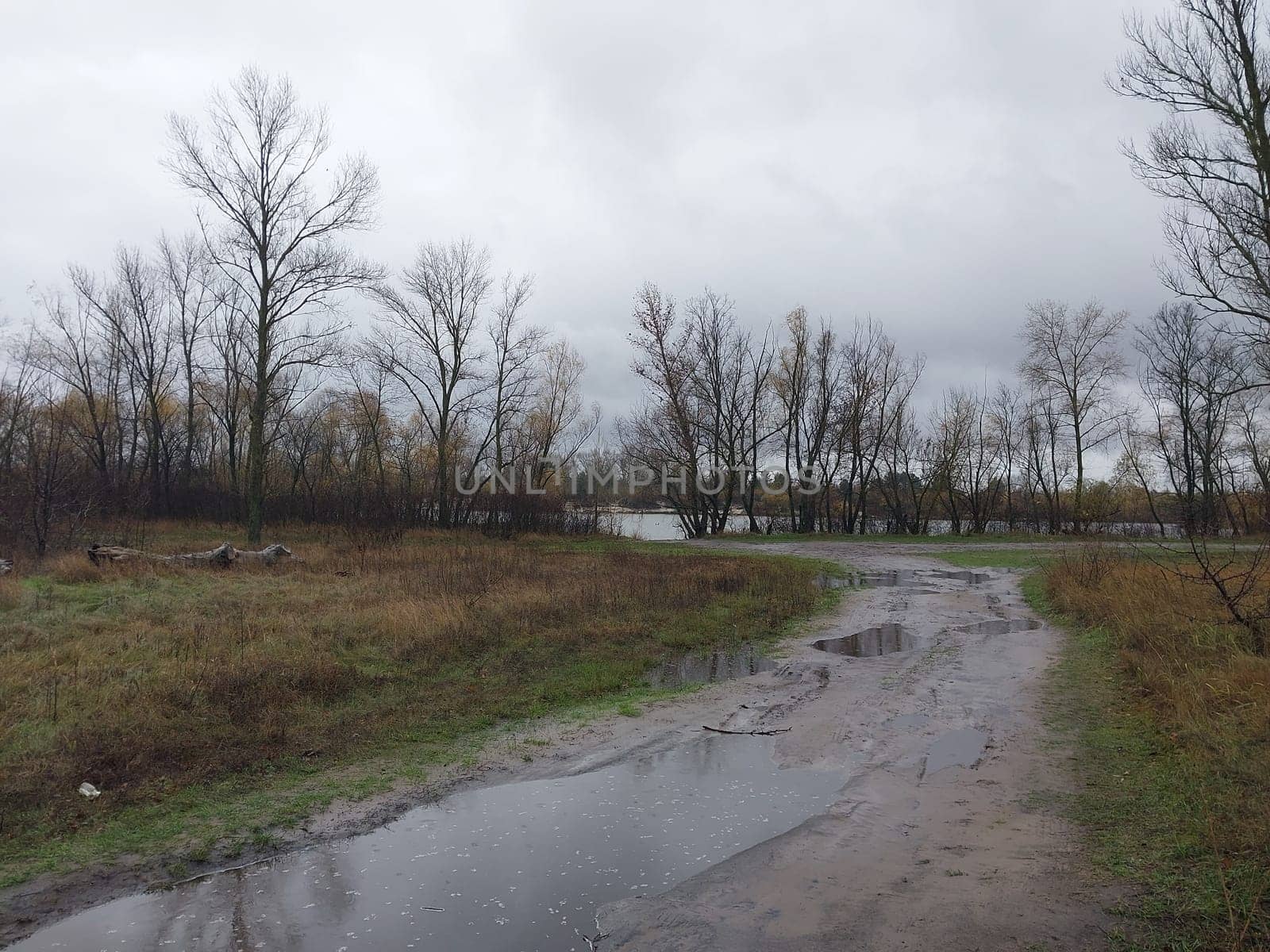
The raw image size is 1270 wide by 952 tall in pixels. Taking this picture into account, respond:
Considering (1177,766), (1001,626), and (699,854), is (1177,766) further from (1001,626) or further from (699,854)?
(1001,626)

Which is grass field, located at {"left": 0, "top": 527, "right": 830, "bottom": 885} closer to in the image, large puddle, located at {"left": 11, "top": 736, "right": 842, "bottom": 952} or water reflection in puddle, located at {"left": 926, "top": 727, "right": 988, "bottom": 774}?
large puddle, located at {"left": 11, "top": 736, "right": 842, "bottom": 952}

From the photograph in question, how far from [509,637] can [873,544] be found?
80.3 feet

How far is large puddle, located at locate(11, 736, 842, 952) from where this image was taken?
380cm

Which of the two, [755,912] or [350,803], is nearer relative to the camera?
[755,912]

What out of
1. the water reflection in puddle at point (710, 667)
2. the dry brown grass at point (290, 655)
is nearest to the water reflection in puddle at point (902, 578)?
the dry brown grass at point (290, 655)

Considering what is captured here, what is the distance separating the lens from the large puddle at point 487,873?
380cm

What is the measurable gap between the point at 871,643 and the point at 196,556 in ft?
49.1

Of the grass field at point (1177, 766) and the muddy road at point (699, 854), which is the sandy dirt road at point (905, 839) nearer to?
the muddy road at point (699, 854)

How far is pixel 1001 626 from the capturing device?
1227 centimetres

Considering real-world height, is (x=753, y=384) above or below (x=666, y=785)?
above

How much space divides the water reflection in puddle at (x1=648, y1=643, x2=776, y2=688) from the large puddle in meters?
3.22

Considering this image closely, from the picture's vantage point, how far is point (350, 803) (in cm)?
548

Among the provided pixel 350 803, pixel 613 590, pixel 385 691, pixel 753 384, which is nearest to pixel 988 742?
pixel 350 803

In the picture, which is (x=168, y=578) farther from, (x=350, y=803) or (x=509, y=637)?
(x=350, y=803)
